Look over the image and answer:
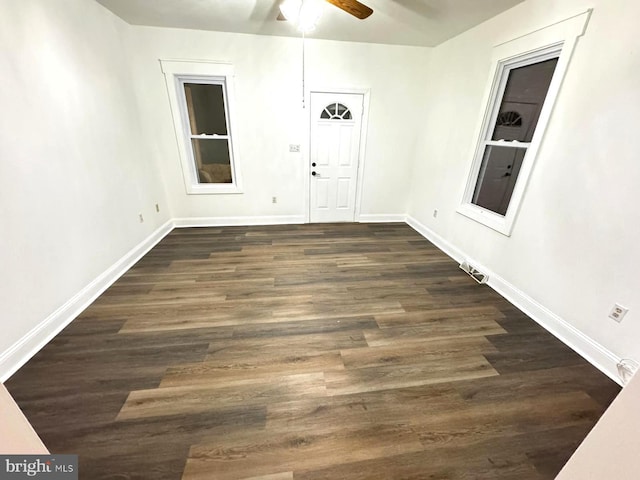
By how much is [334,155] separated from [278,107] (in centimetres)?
106

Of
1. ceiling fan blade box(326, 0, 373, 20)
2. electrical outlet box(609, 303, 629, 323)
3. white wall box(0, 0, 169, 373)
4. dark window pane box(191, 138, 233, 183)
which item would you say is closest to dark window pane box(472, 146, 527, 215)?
electrical outlet box(609, 303, 629, 323)

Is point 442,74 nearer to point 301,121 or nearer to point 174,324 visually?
point 301,121

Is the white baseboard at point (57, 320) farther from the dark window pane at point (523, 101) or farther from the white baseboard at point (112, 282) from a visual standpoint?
the dark window pane at point (523, 101)

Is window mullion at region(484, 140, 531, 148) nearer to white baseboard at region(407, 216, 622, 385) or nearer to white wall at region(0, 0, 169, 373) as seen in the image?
white baseboard at region(407, 216, 622, 385)

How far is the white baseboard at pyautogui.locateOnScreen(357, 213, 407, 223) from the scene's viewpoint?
4426 millimetres

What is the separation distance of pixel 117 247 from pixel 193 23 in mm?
2698

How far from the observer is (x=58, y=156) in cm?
204

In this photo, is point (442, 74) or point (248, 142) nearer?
point (442, 74)

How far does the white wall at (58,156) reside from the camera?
167 centimetres

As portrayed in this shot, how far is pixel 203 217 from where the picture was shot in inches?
160

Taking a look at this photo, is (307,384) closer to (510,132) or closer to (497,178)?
(497,178)

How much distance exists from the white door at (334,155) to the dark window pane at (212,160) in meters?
1.34

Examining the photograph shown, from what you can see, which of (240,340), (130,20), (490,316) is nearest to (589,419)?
(490,316)

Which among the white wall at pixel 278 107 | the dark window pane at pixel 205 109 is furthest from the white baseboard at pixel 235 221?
the dark window pane at pixel 205 109
